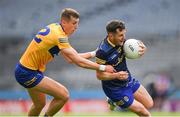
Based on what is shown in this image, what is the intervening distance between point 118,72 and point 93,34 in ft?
39.4

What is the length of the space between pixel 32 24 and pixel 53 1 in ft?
3.75

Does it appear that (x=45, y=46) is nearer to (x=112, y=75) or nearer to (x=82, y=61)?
(x=82, y=61)

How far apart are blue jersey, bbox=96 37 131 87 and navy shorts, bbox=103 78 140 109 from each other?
8 centimetres

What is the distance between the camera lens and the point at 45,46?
981cm

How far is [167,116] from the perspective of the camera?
15.9 m

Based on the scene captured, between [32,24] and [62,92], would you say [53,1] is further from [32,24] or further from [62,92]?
[62,92]

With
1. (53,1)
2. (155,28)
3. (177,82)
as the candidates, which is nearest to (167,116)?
(177,82)

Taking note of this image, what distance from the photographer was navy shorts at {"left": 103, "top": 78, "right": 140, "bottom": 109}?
988cm

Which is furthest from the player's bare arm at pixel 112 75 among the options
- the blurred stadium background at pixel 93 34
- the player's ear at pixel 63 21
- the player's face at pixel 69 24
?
the blurred stadium background at pixel 93 34

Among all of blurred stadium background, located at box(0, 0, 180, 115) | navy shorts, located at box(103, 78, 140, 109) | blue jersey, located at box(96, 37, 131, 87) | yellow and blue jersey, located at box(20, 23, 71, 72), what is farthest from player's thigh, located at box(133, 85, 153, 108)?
blurred stadium background, located at box(0, 0, 180, 115)

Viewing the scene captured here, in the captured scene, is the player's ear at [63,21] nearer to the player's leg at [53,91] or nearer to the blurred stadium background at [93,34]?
the player's leg at [53,91]

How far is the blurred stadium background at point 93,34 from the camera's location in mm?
20844

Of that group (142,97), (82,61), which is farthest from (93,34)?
(82,61)

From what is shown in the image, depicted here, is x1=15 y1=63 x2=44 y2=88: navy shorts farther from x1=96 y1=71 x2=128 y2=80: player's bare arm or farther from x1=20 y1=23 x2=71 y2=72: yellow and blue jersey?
x1=96 y1=71 x2=128 y2=80: player's bare arm
